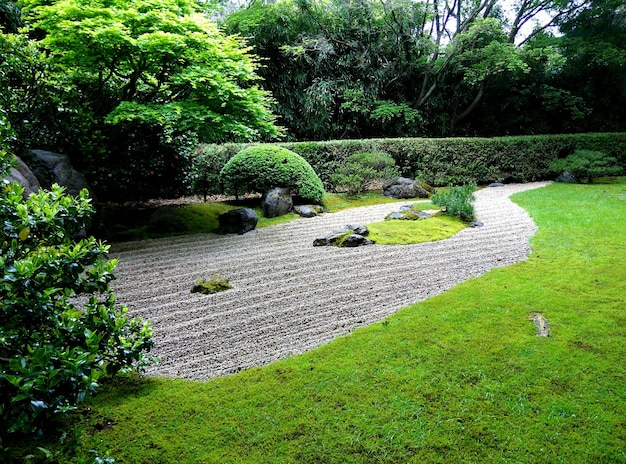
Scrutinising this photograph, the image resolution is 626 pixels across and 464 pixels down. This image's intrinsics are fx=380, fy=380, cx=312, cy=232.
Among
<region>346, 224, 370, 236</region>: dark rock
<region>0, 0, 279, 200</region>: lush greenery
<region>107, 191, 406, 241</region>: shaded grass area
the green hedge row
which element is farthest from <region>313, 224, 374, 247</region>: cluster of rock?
the green hedge row

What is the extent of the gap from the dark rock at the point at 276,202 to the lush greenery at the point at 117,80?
201 centimetres

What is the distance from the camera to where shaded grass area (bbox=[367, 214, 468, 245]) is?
6.38m

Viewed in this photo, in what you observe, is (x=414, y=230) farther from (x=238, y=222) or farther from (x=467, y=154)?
(x=467, y=154)

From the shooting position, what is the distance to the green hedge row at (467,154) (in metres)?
11.1

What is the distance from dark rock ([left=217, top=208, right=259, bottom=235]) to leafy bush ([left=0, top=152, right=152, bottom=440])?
16.1ft

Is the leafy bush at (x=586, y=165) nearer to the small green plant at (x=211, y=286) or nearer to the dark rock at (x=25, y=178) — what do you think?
the small green plant at (x=211, y=286)

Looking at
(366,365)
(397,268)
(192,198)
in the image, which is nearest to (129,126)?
(192,198)

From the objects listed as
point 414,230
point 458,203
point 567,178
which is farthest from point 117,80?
point 567,178

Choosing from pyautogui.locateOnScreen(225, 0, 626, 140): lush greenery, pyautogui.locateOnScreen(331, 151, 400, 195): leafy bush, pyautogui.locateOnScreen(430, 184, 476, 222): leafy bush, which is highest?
pyautogui.locateOnScreen(225, 0, 626, 140): lush greenery

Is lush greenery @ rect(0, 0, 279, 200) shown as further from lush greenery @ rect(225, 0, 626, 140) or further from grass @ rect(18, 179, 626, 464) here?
lush greenery @ rect(225, 0, 626, 140)

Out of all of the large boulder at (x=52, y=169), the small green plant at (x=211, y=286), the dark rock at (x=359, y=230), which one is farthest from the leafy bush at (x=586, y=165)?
the large boulder at (x=52, y=169)

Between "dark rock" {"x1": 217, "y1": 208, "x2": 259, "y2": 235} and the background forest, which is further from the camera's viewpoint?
"dark rock" {"x1": 217, "y1": 208, "x2": 259, "y2": 235}

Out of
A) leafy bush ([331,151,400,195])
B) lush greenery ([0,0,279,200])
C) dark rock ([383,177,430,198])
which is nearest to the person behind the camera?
lush greenery ([0,0,279,200])

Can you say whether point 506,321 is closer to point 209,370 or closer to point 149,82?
point 209,370
